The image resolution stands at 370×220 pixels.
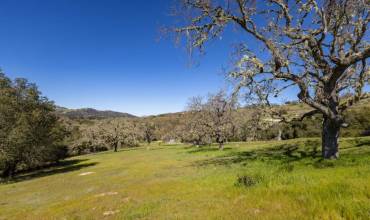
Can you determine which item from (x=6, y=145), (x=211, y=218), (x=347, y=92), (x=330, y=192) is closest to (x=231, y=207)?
(x=211, y=218)

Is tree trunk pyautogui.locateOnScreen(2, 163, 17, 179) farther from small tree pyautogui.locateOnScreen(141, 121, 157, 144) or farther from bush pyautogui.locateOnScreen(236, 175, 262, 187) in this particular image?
small tree pyautogui.locateOnScreen(141, 121, 157, 144)

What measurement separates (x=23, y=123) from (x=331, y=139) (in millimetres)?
35437

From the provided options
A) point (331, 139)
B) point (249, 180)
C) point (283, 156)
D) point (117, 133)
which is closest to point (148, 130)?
point (117, 133)

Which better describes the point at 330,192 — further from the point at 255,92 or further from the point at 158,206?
the point at 255,92

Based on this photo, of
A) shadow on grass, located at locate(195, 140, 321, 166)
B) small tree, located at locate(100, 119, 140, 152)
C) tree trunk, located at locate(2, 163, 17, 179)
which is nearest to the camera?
shadow on grass, located at locate(195, 140, 321, 166)

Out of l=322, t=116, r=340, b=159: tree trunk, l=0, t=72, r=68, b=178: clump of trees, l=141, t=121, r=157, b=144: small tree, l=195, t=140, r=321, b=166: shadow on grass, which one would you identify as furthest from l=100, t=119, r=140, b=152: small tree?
l=322, t=116, r=340, b=159: tree trunk

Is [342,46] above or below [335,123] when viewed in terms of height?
above

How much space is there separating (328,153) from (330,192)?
9286mm

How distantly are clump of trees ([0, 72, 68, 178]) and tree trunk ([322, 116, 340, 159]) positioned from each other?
33.5 m

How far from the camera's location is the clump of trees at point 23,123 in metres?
33.5

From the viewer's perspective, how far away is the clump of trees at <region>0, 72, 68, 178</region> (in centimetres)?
3347

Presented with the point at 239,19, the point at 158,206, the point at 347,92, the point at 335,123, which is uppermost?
the point at 239,19

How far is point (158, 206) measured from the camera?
9461 mm

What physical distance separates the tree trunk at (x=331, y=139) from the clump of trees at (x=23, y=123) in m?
33.5
